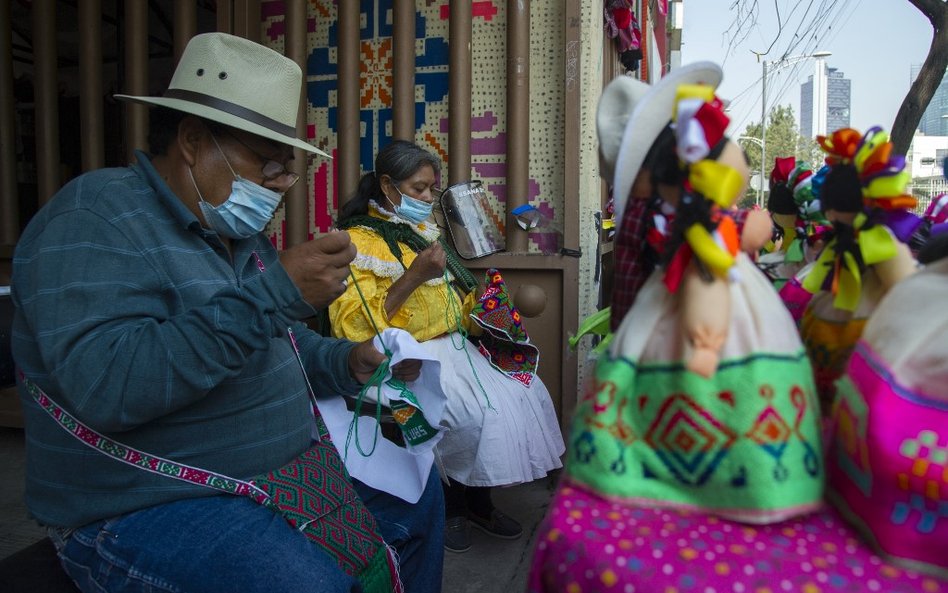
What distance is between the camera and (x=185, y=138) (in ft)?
5.58

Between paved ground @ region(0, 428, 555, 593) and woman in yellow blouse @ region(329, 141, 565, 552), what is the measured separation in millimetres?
63

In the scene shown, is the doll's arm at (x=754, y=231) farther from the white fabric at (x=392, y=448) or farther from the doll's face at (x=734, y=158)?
the white fabric at (x=392, y=448)

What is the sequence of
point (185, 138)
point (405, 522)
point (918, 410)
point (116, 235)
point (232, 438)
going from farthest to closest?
point (405, 522)
point (185, 138)
point (232, 438)
point (116, 235)
point (918, 410)

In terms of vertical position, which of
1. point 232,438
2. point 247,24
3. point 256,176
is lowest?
point 232,438

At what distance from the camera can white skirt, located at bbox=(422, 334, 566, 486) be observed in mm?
2762

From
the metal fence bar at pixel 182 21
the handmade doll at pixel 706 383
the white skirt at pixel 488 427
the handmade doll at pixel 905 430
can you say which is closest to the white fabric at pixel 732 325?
the handmade doll at pixel 706 383

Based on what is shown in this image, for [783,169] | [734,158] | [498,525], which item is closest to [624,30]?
[783,169]

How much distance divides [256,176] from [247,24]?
225 centimetres

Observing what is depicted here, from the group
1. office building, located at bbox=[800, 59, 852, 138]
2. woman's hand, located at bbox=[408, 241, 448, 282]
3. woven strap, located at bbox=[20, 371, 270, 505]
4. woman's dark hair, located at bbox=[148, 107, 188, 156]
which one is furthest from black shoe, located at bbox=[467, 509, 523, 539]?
office building, located at bbox=[800, 59, 852, 138]

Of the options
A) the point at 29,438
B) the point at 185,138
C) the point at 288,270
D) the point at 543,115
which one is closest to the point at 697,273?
the point at 288,270

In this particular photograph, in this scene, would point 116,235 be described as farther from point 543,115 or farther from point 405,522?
point 543,115

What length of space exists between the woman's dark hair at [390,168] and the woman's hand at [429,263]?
20.2 inches

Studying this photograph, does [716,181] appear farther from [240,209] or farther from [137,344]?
[240,209]

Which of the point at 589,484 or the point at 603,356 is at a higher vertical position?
the point at 603,356
